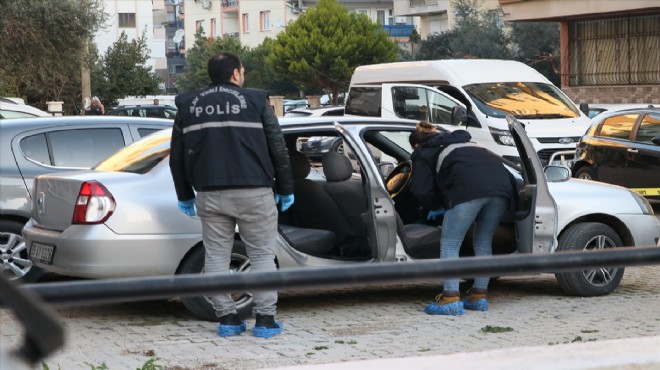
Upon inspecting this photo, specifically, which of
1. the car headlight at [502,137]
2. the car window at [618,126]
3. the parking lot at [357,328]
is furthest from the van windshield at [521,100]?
the parking lot at [357,328]

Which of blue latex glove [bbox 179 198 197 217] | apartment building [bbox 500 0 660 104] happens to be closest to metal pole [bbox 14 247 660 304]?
blue latex glove [bbox 179 198 197 217]

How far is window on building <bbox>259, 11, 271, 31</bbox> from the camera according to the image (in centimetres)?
9700

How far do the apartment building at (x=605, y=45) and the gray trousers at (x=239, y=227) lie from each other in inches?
974

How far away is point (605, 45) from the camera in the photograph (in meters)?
34.0

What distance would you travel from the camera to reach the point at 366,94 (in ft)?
67.3

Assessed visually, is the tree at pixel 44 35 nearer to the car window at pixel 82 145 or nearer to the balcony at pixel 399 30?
the car window at pixel 82 145

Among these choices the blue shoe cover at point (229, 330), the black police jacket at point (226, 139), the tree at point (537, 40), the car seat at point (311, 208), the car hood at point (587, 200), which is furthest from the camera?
the tree at point (537, 40)

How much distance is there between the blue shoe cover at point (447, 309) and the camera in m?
8.45

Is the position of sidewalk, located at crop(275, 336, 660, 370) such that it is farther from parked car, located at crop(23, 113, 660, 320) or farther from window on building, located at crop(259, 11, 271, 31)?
window on building, located at crop(259, 11, 271, 31)

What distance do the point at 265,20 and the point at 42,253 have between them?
296 ft

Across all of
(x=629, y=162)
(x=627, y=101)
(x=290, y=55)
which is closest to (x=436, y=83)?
(x=629, y=162)

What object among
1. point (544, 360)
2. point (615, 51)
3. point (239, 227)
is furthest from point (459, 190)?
point (615, 51)

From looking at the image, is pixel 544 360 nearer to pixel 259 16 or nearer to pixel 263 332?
pixel 263 332

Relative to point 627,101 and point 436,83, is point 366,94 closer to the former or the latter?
point 436,83
